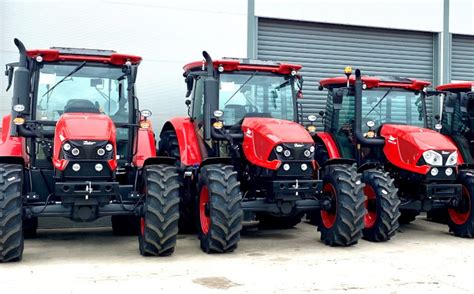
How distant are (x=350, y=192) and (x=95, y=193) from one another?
130 inches

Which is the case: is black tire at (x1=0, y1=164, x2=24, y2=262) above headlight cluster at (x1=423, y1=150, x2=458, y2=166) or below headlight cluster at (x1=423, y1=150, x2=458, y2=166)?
below

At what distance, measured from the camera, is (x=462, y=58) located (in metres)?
15.1

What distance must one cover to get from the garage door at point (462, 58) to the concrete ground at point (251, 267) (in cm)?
665

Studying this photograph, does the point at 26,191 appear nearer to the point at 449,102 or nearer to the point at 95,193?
the point at 95,193

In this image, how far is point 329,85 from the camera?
10891 mm

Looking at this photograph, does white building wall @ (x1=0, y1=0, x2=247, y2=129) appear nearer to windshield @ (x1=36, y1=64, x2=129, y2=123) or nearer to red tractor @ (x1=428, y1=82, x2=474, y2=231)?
windshield @ (x1=36, y1=64, x2=129, y2=123)

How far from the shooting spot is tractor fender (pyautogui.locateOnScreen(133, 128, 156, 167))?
28.3 ft

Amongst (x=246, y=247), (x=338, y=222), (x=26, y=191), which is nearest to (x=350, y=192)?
(x=338, y=222)

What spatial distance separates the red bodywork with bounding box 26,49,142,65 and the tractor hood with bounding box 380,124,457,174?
410 cm

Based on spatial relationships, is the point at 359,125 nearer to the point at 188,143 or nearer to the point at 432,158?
the point at 432,158

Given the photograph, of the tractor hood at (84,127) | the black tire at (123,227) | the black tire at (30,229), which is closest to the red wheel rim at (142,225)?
the tractor hood at (84,127)

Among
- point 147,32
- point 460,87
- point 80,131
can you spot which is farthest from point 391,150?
point 147,32

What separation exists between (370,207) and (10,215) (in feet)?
16.5

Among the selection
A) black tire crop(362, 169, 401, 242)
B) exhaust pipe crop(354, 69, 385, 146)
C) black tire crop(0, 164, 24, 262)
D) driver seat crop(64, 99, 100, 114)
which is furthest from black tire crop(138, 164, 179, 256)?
exhaust pipe crop(354, 69, 385, 146)
